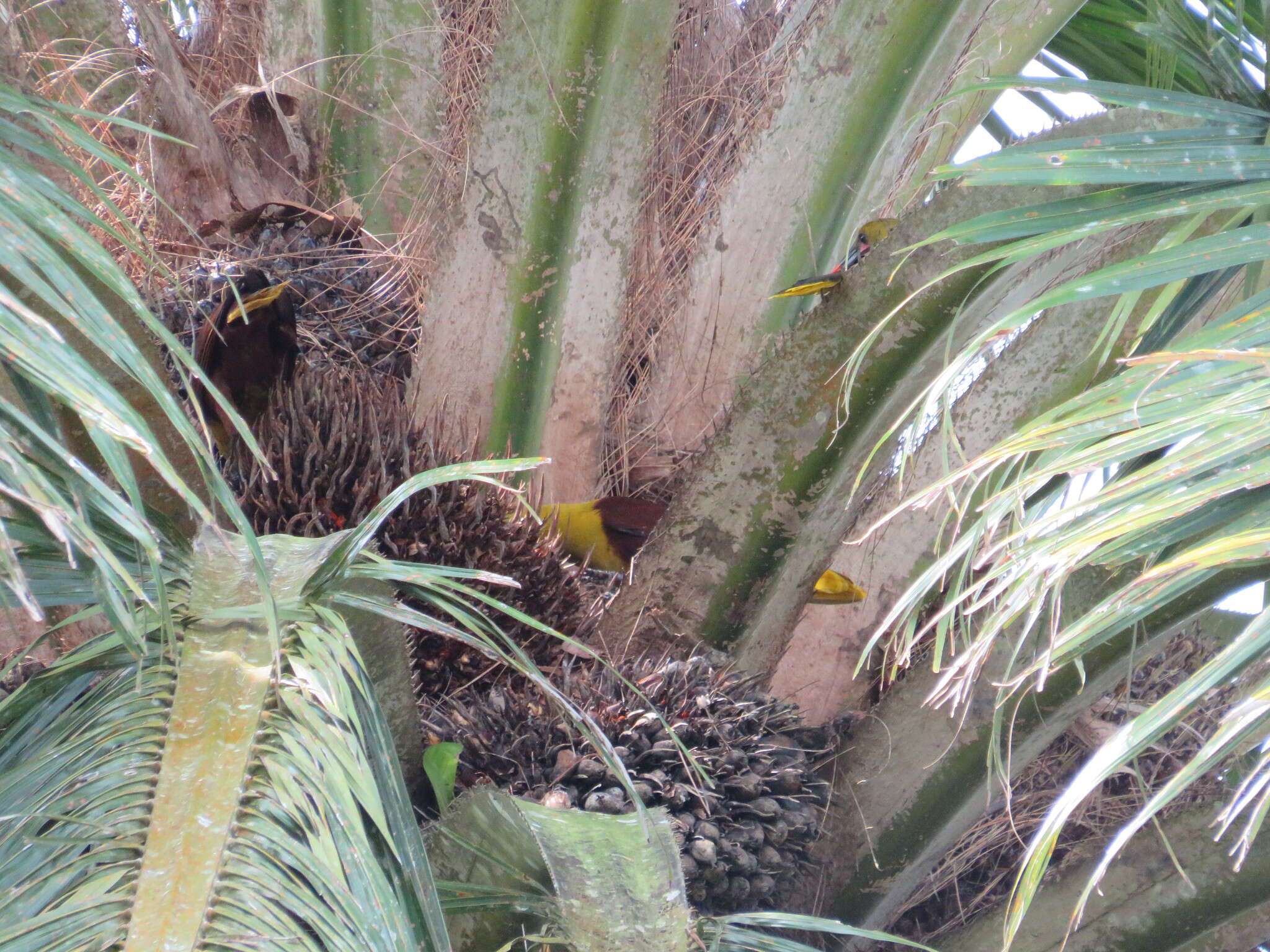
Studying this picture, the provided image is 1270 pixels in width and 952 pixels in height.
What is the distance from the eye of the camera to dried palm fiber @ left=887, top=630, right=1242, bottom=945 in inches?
72.6

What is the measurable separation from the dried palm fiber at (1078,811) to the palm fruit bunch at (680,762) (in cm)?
49

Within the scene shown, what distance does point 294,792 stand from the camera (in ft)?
2.35

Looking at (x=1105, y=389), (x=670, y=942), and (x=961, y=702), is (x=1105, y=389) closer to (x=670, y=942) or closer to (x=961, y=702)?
(x=670, y=942)

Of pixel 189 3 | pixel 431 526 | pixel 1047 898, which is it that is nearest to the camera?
pixel 431 526

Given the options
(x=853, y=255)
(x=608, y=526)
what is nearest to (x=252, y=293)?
(x=608, y=526)

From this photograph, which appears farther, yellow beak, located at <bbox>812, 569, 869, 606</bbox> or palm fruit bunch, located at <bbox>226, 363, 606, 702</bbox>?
yellow beak, located at <bbox>812, 569, 869, 606</bbox>

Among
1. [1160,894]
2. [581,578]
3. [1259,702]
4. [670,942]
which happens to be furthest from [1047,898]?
[1259,702]

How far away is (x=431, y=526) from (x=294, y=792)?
2.90 ft

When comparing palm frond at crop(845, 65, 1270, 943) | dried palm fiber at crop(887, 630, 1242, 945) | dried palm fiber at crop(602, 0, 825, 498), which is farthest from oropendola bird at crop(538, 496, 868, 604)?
palm frond at crop(845, 65, 1270, 943)

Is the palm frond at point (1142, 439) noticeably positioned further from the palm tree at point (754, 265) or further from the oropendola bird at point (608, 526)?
the oropendola bird at point (608, 526)

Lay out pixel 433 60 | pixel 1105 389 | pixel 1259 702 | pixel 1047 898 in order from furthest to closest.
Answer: pixel 433 60 → pixel 1047 898 → pixel 1105 389 → pixel 1259 702

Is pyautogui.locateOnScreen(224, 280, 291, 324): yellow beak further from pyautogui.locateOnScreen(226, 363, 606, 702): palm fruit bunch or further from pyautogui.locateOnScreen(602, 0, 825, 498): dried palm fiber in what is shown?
pyautogui.locateOnScreen(602, 0, 825, 498): dried palm fiber

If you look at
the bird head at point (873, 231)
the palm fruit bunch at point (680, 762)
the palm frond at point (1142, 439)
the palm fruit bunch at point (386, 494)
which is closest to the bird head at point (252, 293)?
the palm fruit bunch at point (386, 494)

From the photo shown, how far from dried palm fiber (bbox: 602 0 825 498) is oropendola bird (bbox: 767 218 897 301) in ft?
0.81
